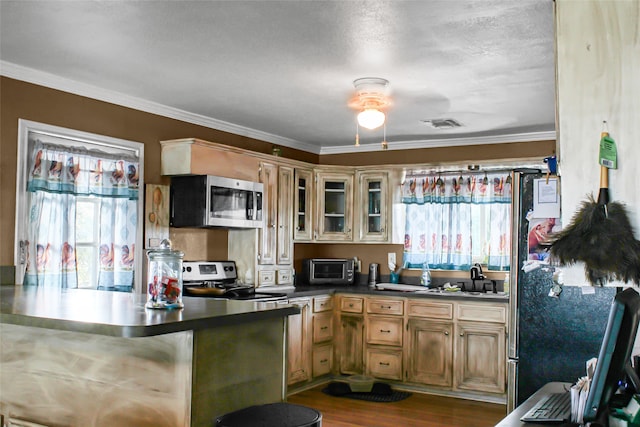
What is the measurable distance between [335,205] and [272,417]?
4495mm

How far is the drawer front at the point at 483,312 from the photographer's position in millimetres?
5477

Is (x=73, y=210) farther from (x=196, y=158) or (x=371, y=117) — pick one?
(x=371, y=117)

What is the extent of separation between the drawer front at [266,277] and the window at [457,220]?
1.51m

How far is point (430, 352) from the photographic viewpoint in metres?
5.77

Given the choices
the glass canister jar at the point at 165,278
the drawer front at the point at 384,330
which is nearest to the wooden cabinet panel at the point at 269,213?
the drawer front at the point at 384,330

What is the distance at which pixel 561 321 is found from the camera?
3170 millimetres

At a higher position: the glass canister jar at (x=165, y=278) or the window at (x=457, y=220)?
the window at (x=457, y=220)

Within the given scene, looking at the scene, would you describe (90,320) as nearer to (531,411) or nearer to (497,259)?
(531,411)

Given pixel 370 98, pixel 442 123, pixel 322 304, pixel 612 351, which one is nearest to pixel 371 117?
pixel 370 98

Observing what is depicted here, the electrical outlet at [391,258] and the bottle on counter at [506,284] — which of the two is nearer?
the bottle on counter at [506,284]

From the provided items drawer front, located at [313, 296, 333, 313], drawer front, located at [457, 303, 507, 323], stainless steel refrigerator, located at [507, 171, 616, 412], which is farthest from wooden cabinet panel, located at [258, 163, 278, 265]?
stainless steel refrigerator, located at [507, 171, 616, 412]

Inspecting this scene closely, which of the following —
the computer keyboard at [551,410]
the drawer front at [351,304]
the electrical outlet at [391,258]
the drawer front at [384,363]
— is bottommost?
the drawer front at [384,363]

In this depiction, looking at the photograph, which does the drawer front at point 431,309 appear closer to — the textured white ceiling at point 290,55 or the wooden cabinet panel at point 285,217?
the wooden cabinet panel at point 285,217

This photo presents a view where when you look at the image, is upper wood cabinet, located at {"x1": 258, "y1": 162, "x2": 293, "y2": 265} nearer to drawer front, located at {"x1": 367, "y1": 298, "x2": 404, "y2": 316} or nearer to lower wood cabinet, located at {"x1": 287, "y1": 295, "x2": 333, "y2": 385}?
lower wood cabinet, located at {"x1": 287, "y1": 295, "x2": 333, "y2": 385}
